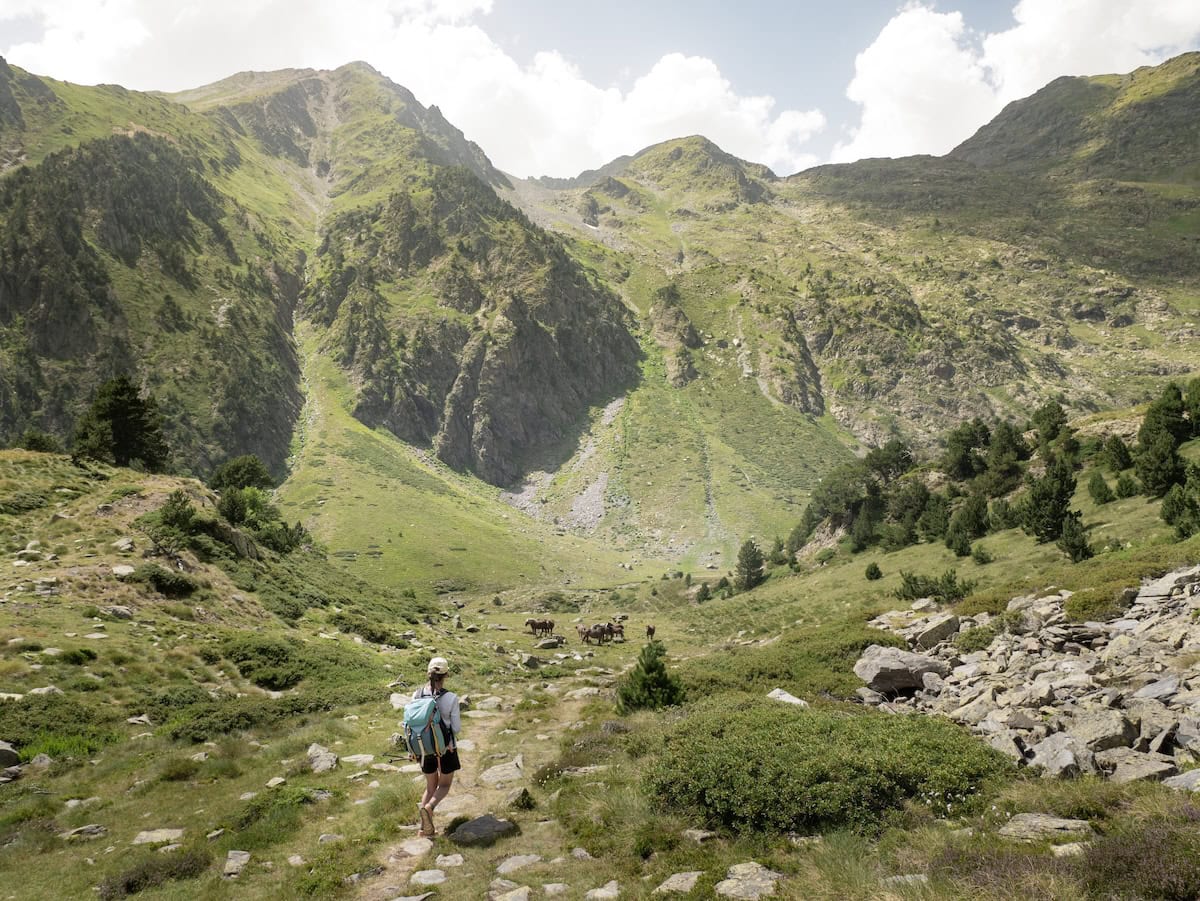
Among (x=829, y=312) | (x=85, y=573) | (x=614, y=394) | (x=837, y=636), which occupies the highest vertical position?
(x=829, y=312)

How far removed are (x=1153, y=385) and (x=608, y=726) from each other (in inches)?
8361

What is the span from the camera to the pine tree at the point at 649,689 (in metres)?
18.1

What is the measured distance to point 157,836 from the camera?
1095cm

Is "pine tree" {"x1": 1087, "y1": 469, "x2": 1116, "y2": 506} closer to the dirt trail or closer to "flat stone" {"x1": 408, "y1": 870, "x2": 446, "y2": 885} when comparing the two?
the dirt trail

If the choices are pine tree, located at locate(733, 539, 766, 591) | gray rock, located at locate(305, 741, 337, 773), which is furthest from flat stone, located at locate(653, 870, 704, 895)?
pine tree, located at locate(733, 539, 766, 591)

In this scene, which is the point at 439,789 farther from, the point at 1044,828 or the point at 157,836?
the point at 1044,828

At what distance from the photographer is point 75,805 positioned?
39.8 ft

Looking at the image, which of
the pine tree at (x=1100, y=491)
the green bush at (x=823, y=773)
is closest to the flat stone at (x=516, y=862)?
the green bush at (x=823, y=773)

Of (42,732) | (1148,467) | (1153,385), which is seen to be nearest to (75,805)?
(42,732)

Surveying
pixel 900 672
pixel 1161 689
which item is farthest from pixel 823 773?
pixel 900 672

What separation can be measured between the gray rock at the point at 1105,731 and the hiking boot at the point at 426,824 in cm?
1102

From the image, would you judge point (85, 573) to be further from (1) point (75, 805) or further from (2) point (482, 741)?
(2) point (482, 741)

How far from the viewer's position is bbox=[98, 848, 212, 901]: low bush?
29.7ft

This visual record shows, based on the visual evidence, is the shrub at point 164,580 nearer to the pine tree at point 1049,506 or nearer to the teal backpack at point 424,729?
the teal backpack at point 424,729
